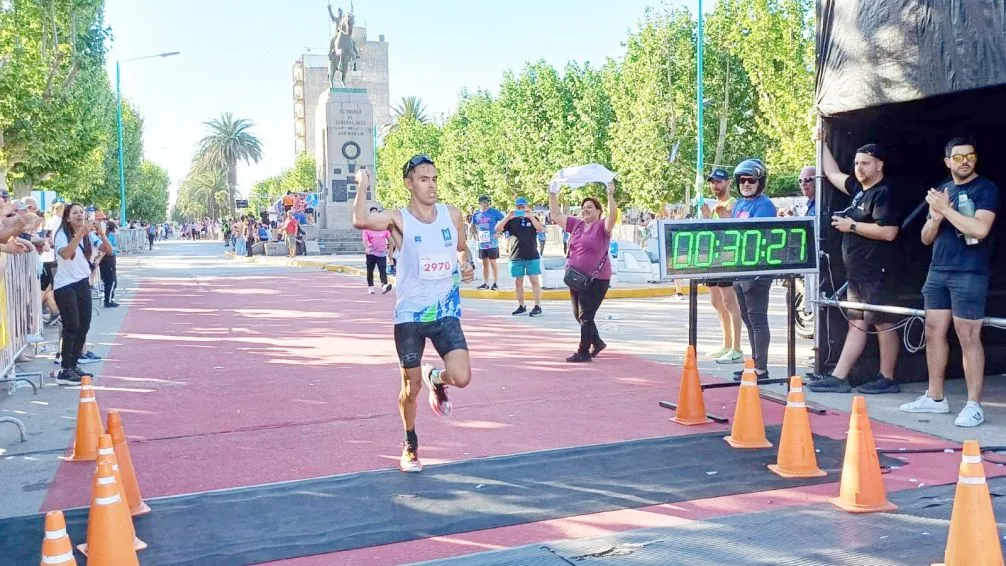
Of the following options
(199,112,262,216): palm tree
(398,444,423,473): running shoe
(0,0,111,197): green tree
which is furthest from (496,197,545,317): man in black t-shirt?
(199,112,262,216): palm tree

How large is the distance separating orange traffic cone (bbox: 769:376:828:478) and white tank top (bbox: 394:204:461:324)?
2281mm

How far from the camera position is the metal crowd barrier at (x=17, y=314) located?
883 centimetres

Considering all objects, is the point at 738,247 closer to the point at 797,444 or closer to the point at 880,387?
the point at 880,387

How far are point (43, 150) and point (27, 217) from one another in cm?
2457

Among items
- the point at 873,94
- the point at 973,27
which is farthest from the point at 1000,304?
the point at 973,27

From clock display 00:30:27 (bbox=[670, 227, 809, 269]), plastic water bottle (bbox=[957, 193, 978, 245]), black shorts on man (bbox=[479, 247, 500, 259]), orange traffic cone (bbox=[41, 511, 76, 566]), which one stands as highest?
plastic water bottle (bbox=[957, 193, 978, 245])

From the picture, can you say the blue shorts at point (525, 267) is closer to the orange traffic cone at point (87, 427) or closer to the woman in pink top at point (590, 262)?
the woman in pink top at point (590, 262)

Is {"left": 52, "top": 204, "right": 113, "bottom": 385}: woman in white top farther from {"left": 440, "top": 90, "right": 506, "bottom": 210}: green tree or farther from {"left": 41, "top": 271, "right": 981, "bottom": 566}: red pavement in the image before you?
{"left": 440, "top": 90, "right": 506, "bottom": 210}: green tree

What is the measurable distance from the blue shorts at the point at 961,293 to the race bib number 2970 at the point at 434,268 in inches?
157

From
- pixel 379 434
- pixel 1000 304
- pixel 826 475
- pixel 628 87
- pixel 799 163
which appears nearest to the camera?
pixel 826 475

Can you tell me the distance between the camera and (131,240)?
2080 inches

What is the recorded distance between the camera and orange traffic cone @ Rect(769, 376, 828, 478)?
5559 millimetres

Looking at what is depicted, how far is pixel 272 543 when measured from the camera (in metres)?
4.60

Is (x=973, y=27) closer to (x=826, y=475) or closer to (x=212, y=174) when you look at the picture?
(x=826, y=475)
